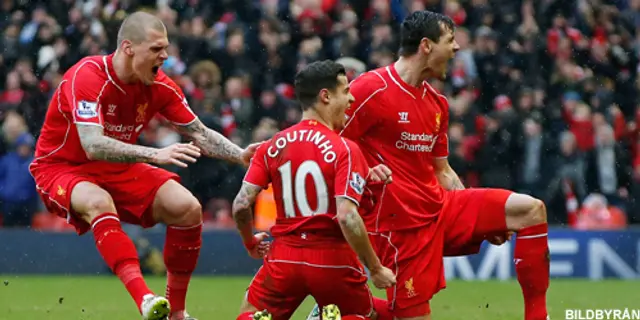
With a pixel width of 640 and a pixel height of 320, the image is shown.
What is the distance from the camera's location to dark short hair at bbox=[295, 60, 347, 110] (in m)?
8.30

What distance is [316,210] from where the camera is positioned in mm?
8133

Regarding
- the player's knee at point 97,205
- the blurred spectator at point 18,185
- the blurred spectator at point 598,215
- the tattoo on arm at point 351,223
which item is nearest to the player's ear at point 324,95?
the tattoo on arm at point 351,223

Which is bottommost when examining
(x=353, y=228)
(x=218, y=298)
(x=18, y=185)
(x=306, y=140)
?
(x=18, y=185)

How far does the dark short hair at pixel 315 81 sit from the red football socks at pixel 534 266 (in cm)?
200

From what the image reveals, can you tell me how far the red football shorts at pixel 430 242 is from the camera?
30.8 ft

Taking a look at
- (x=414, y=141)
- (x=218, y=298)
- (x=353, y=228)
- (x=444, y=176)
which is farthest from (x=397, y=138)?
(x=218, y=298)

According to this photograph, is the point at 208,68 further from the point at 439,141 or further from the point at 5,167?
the point at 439,141

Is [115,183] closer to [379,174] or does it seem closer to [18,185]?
[379,174]

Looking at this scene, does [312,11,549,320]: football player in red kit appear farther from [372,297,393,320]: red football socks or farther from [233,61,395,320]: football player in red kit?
[233,61,395,320]: football player in red kit

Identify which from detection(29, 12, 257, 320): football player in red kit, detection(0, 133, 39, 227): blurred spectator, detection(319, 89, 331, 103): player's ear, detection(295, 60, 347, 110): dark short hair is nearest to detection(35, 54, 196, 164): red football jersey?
detection(29, 12, 257, 320): football player in red kit

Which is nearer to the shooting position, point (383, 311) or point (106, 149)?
point (106, 149)

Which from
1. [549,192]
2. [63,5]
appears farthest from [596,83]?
[63,5]

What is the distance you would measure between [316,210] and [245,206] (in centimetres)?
53

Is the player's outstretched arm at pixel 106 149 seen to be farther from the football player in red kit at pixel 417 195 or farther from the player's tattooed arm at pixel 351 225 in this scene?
the player's tattooed arm at pixel 351 225
